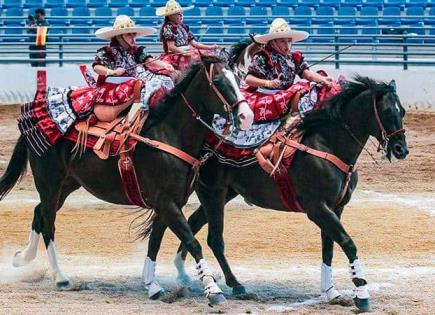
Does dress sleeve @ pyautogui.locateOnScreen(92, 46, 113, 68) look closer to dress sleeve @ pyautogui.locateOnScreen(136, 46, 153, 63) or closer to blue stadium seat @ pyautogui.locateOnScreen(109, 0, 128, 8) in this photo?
dress sleeve @ pyautogui.locateOnScreen(136, 46, 153, 63)

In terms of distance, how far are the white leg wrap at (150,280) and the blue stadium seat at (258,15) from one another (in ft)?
45.3

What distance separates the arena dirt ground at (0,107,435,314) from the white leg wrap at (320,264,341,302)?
11cm

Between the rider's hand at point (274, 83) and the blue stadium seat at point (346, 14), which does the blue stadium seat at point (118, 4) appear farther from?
the rider's hand at point (274, 83)

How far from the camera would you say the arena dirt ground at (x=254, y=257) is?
Result: 9.23 m

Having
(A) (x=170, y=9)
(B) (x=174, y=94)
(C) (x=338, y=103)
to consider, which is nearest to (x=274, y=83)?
(C) (x=338, y=103)

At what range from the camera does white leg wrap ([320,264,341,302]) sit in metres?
9.37

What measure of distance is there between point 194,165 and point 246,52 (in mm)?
2164

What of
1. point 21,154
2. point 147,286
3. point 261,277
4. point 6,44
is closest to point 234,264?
point 261,277

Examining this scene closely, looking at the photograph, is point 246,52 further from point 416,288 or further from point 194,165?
point 416,288

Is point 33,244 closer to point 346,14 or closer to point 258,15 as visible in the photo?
point 258,15

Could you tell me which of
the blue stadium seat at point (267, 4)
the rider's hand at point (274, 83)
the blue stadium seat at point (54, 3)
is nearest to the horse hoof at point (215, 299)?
the rider's hand at point (274, 83)

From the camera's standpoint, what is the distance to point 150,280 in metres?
9.58

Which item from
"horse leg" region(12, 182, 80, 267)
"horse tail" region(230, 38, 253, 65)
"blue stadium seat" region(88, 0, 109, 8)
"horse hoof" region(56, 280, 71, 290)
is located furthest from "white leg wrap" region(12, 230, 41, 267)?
"blue stadium seat" region(88, 0, 109, 8)

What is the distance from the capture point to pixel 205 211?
33.2ft
